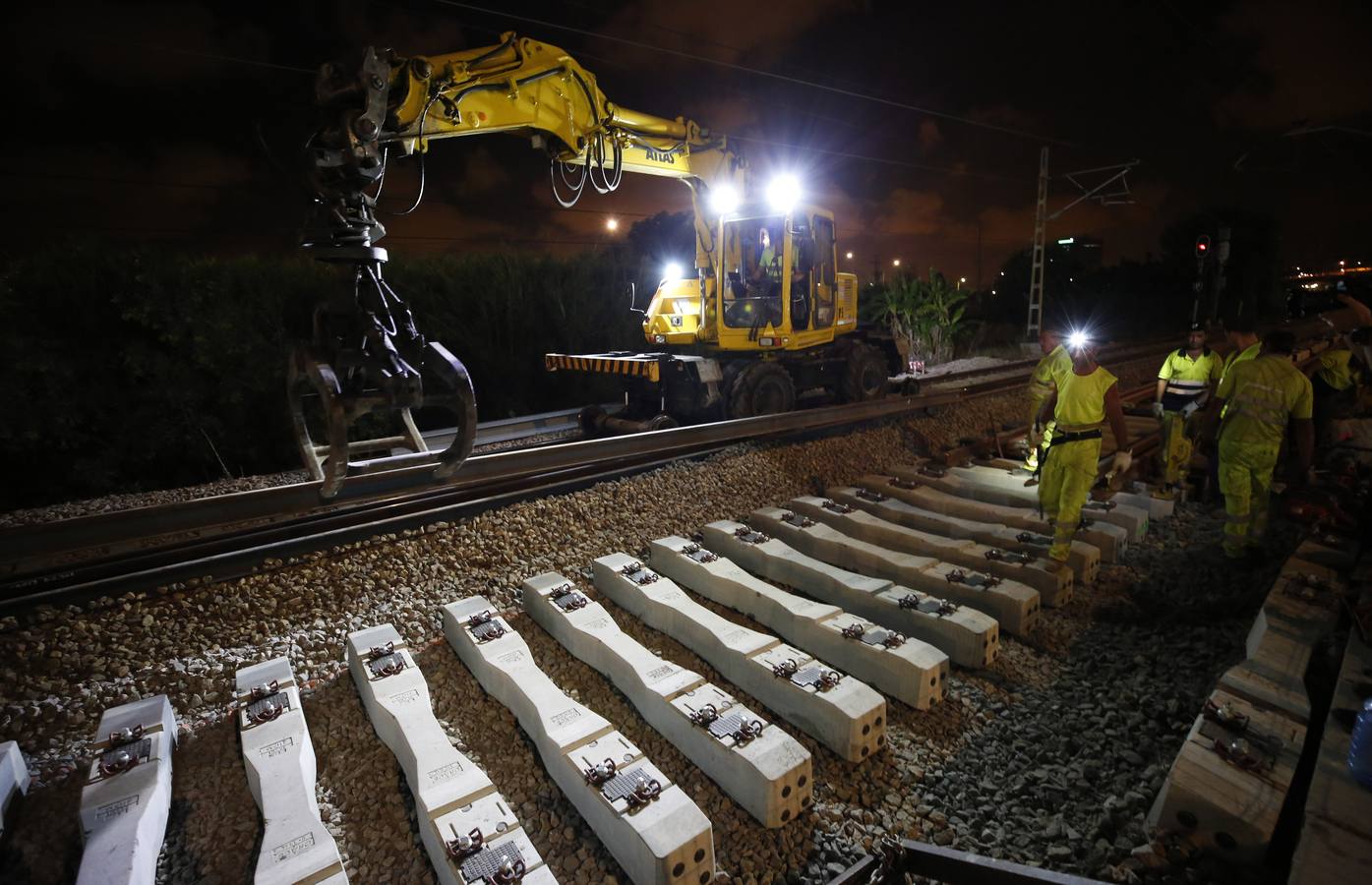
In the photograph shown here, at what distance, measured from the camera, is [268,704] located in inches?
116

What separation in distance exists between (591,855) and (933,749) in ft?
5.55

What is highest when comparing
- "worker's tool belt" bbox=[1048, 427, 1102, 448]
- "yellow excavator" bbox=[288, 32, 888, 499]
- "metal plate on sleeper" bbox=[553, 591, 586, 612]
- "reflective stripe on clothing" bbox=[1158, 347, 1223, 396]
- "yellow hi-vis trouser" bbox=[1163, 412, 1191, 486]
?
"yellow excavator" bbox=[288, 32, 888, 499]

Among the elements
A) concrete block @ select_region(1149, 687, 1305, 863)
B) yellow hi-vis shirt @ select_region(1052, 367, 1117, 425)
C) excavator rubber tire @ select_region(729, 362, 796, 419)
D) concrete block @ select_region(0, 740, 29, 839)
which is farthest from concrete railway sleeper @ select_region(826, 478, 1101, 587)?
concrete block @ select_region(0, 740, 29, 839)

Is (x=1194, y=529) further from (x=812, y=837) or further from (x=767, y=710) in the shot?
(x=812, y=837)

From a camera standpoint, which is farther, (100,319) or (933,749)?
(100,319)

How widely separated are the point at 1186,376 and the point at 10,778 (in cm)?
1007

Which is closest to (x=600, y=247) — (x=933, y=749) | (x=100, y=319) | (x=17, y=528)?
(x=100, y=319)

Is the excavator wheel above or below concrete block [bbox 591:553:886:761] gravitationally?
above

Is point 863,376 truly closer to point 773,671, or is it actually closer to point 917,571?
point 917,571

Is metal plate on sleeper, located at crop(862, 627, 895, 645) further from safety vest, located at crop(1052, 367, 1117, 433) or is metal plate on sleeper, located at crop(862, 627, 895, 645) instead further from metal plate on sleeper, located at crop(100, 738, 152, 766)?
metal plate on sleeper, located at crop(100, 738, 152, 766)

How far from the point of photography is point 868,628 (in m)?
3.52

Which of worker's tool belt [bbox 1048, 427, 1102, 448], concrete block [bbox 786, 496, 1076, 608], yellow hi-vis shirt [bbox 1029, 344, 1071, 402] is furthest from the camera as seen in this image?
yellow hi-vis shirt [bbox 1029, 344, 1071, 402]

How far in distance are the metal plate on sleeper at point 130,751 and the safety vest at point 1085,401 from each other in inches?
226

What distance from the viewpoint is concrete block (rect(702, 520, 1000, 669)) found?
3.58 m
